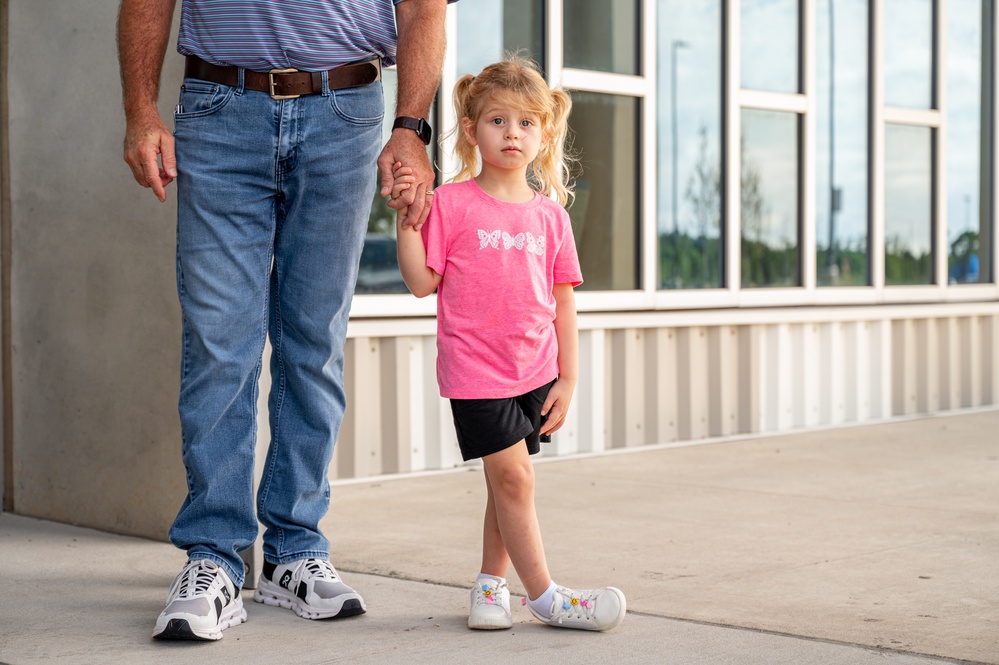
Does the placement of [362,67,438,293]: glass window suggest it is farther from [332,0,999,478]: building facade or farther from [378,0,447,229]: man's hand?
[378,0,447,229]: man's hand

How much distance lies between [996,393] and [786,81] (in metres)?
2.54

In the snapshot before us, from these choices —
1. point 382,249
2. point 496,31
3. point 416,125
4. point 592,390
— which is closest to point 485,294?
point 416,125

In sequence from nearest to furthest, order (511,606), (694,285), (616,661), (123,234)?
(616,661) → (511,606) → (123,234) → (694,285)

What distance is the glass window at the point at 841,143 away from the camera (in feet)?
23.3

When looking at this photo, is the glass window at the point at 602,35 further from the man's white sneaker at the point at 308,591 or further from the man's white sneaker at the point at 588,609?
the man's white sneaker at the point at 588,609

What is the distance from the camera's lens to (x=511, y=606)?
9.65 feet

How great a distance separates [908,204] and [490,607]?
18.6 feet

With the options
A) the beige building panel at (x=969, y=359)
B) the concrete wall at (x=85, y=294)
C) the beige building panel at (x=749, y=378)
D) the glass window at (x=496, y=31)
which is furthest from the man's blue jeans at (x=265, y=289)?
the beige building panel at (x=969, y=359)

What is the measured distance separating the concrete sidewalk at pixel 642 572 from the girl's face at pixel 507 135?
3.04ft

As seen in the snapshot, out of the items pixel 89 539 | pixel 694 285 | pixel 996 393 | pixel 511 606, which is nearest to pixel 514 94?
pixel 511 606

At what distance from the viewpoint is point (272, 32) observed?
272 cm

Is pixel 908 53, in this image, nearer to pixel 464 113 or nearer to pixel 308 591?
pixel 464 113

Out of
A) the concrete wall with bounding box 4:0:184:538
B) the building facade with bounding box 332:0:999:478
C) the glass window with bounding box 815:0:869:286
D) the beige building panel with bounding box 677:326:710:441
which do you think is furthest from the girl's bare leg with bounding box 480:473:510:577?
the glass window with bounding box 815:0:869:286

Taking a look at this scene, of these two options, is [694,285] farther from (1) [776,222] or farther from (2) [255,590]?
(2) [255,590]
